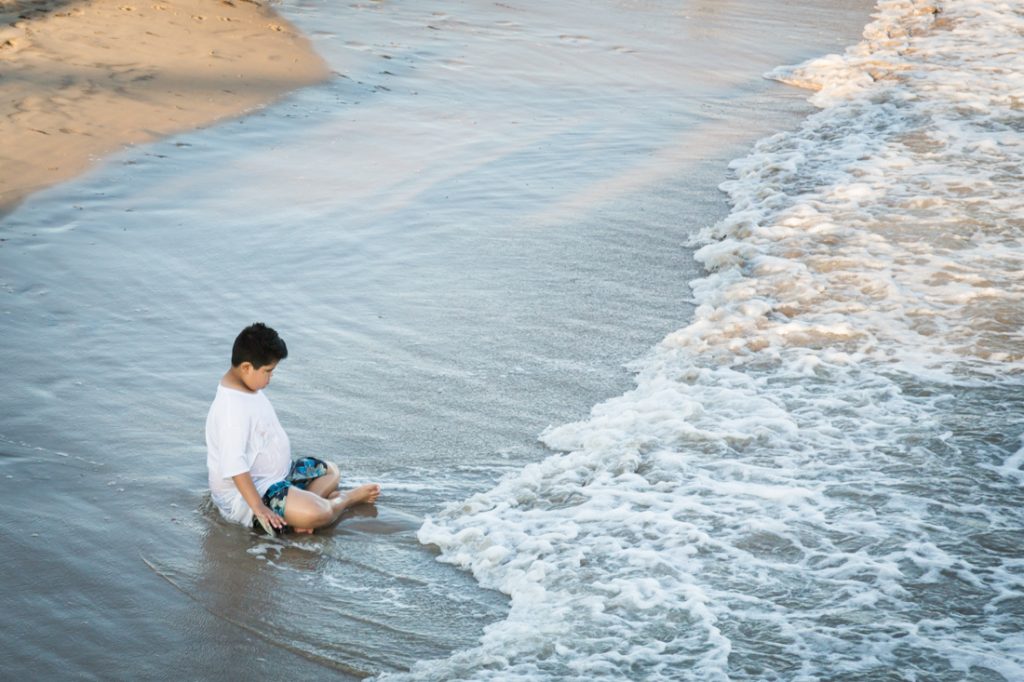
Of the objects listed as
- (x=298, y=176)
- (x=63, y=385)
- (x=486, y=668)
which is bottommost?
(x=486, y=668)

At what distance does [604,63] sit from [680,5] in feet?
16.1

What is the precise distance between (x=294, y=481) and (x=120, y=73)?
27.9 ft

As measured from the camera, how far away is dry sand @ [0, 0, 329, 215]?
1076cm

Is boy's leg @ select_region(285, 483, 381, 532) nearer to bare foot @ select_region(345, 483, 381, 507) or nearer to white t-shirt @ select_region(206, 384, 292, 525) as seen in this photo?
bare foot @ select_region(345, 483, 381, 507)

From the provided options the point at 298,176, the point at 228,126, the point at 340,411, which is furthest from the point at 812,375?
the point at 228,126

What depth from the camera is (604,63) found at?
49.6 feet

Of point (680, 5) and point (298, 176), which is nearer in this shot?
point (298, 176)

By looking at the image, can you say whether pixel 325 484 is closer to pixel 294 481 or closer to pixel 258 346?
pixel 294 481

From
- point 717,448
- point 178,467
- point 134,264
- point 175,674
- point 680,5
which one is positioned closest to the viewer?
point 175,674

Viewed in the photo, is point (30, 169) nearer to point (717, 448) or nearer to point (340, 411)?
point (340, 411)

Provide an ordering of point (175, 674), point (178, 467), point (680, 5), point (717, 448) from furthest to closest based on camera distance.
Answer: point (680, 5) < point (717, 448) < point (178, 467) < point (175, 674)

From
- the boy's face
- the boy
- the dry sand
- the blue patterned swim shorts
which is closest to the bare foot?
the boy

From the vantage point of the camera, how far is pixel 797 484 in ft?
19.9

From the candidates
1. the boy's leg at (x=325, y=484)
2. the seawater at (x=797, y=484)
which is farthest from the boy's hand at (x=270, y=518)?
the seawater at (x=797, y=484)
